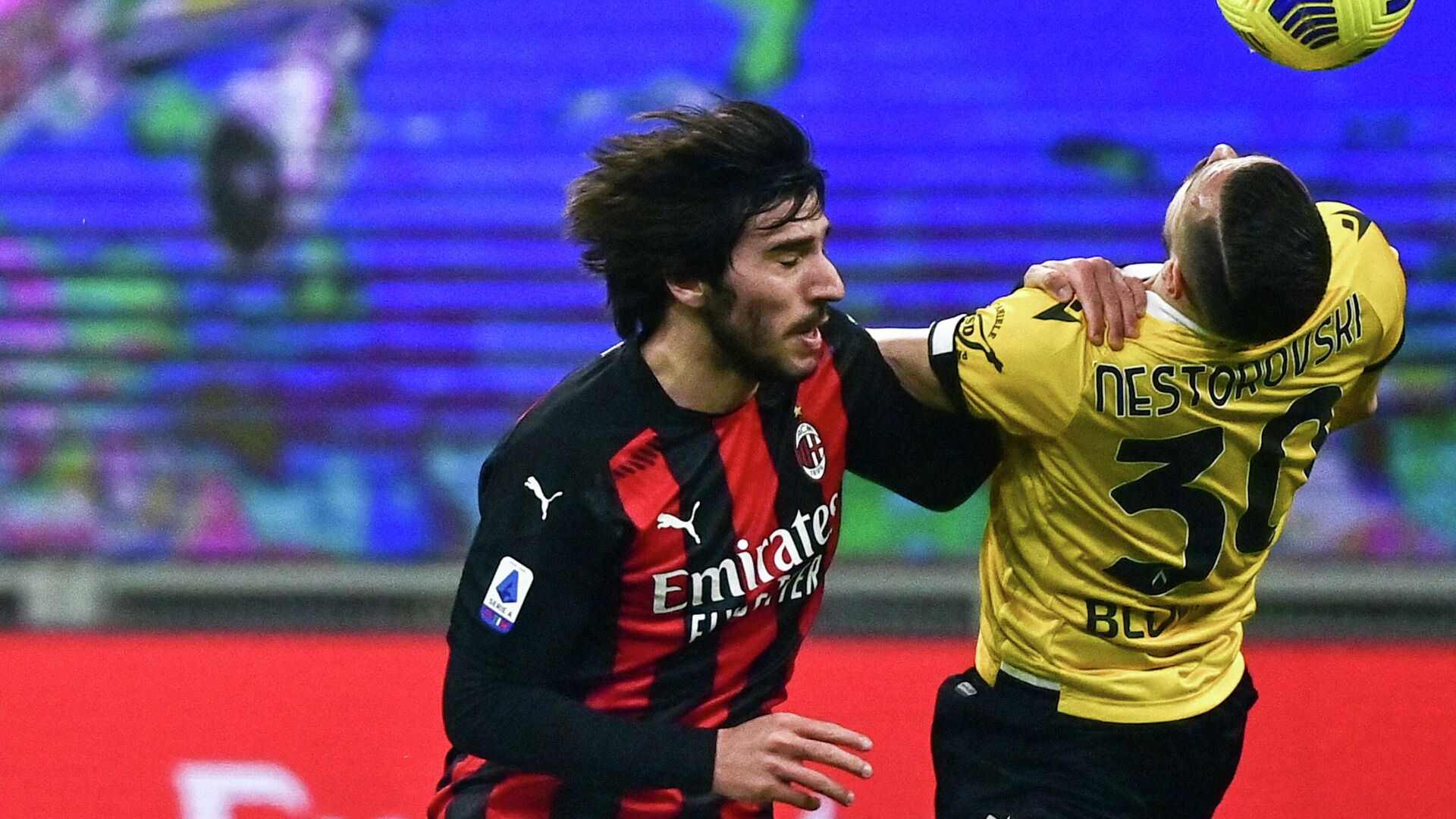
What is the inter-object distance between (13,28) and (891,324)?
11.7 ft

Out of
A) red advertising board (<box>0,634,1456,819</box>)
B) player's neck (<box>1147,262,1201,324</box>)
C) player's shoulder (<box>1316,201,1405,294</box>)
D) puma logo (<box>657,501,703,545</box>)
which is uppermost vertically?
player's shoulder (<box>1316,201,1405,294</box>)

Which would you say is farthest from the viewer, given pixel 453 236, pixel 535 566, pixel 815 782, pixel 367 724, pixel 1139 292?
pixel 453 236

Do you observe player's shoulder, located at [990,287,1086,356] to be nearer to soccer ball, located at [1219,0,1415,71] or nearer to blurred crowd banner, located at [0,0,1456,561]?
soccer ball, located at [1219,0,1415,71]

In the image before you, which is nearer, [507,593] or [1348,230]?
[507,593]

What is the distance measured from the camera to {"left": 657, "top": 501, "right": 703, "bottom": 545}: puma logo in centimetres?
264

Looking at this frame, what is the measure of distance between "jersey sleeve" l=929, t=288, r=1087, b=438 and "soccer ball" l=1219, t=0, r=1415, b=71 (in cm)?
50

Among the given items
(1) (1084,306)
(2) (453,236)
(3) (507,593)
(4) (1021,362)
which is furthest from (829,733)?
(2) (453,236)

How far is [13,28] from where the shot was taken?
24.0ft

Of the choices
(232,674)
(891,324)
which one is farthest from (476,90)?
(232,674)

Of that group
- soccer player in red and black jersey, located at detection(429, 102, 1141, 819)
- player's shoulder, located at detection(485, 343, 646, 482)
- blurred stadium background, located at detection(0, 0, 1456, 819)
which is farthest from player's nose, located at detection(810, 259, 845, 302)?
blurred stadium background, located at detection(0, 0, 1456, 819)

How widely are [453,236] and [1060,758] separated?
4.75 meters

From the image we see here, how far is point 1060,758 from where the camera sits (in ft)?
9.16

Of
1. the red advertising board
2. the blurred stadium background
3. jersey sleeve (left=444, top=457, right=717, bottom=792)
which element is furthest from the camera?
the blurred stadium background

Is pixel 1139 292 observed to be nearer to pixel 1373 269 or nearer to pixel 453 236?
pixel 1373 269
